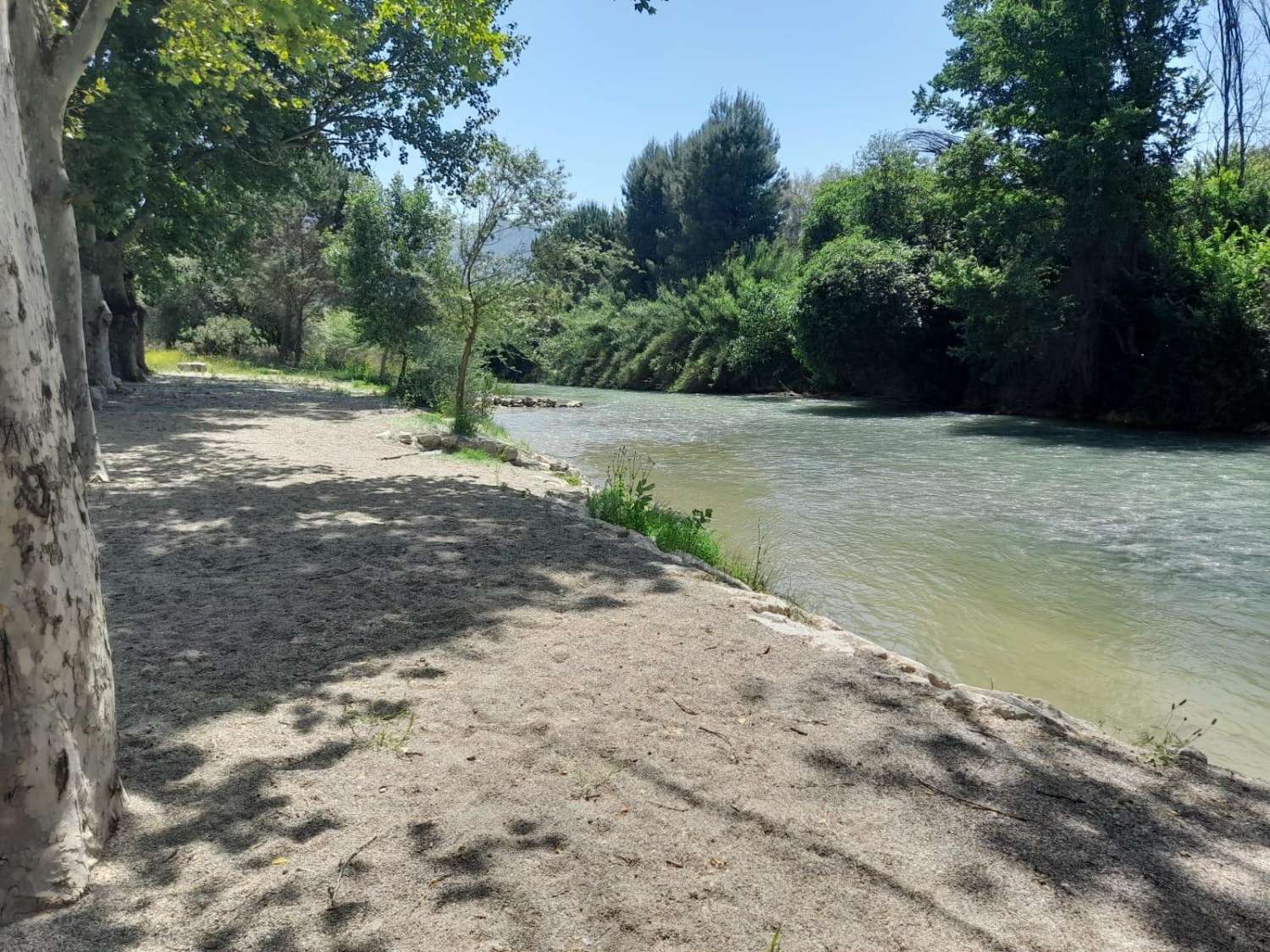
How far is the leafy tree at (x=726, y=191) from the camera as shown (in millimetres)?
51875

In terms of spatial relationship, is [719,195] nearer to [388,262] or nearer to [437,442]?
[388,262]

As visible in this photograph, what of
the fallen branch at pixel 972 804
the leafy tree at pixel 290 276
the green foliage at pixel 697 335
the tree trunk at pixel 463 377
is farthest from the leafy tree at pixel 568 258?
the leafy tree at pixel 290 276

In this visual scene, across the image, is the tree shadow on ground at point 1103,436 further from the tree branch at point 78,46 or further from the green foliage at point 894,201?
the tree branch at point 78,46

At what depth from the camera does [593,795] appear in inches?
111

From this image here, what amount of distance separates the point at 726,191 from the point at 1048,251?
3175 centimetres

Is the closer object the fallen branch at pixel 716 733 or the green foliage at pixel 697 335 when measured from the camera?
the fallen branch at pixel 716 733

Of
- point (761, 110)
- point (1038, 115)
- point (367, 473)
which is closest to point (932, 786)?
point (367, 473)

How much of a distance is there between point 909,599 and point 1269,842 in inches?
172

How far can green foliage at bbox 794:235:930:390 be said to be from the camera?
28406mm

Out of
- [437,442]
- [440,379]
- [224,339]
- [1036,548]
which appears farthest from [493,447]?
[224,339]

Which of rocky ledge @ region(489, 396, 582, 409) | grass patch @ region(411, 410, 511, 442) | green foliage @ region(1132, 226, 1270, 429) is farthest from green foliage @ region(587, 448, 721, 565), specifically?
rocky ledge @ region(489, 396, 582, 409)

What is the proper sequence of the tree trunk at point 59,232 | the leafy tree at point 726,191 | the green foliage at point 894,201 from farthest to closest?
the leafy tree at point 726,191, the green foliage at point 894,201, the tree trunk at point 59,232

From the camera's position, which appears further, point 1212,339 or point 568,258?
point 1212,339

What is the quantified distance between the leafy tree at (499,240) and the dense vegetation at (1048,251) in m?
0.42
